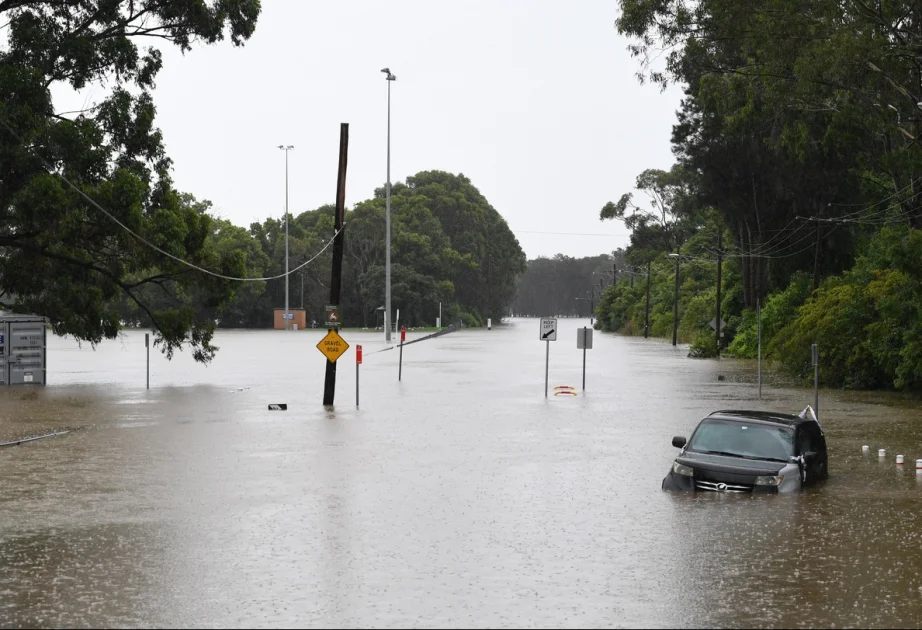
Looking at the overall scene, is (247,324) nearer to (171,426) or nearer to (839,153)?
(839,153)

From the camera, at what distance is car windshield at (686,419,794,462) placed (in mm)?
15609

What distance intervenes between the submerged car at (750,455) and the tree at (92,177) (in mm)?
23706

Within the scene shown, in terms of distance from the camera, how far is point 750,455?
A: 614 inches

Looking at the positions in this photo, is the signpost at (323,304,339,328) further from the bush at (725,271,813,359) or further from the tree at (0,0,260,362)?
the bush at (725,271,813,359)

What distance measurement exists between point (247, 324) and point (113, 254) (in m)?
105

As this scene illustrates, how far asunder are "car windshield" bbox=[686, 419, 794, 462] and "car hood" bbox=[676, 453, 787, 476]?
0.63ft

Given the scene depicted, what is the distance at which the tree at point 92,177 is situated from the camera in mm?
34344

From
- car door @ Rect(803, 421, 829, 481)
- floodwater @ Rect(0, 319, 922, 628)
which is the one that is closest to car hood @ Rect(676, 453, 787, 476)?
floodwater @ Rect(0, 319, 922, 628)

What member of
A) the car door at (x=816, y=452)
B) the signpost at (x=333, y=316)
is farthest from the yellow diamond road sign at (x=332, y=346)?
the car door at (x=816, y=452)

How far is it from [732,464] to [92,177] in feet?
86.9

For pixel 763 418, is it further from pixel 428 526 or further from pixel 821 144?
pixel 821 144

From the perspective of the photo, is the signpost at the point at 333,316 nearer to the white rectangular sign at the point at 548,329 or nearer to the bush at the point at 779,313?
the white rectangular sign at the point at 548,329

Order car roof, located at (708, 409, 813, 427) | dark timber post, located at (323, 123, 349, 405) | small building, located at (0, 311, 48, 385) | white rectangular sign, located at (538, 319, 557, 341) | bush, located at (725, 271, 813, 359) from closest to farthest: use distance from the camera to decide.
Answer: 1. car roof, located at (708, 409, 813, 427)
2. dark timber post, located at (323, 123, 349, 405)
3. white rectangular sign, located at (538, 319, 557, 341)
4. small building, located at (0, 311, 48, 385)
5. bush, located at (725, 271, 813, 359)

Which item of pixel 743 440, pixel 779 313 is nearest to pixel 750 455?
pixel 743 440
